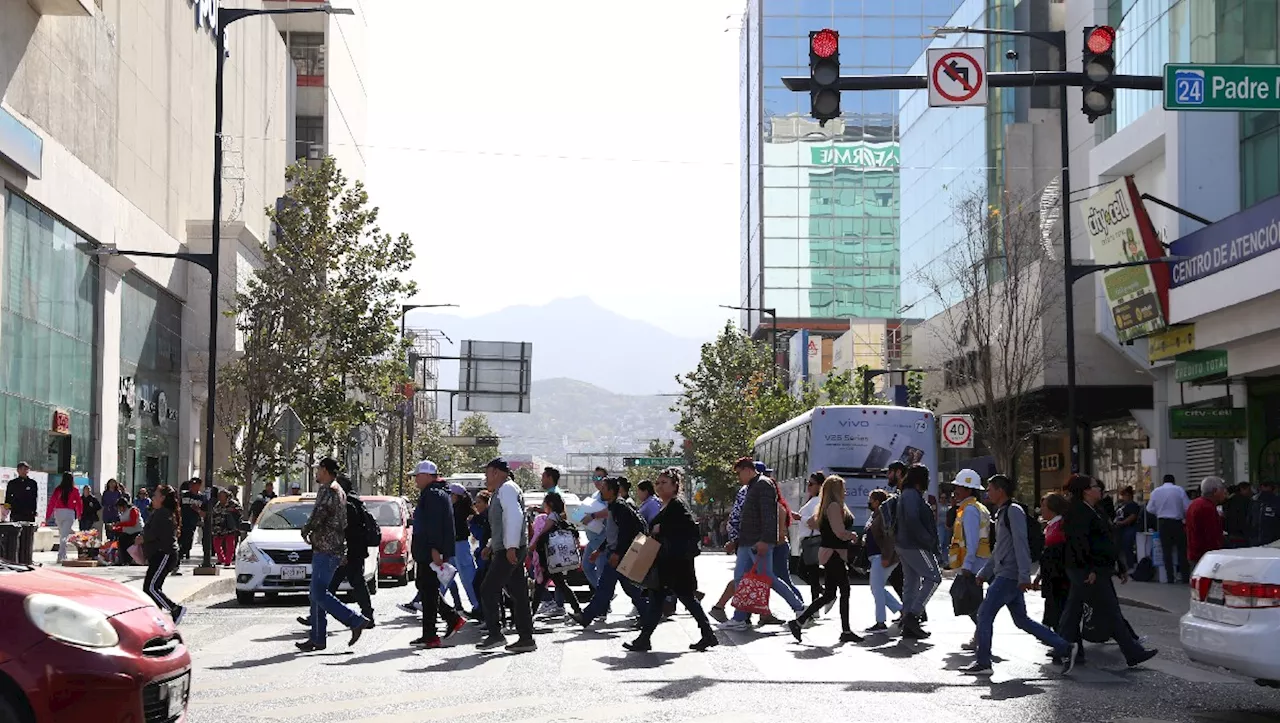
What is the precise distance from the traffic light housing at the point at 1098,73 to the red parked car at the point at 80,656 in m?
10.9

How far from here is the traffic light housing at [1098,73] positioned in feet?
52.9

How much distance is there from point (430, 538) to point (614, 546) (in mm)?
2682

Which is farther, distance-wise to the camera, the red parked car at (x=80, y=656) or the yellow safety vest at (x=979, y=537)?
the yellow safety vest at (x=979, y=537)

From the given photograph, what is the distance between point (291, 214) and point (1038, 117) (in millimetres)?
33177

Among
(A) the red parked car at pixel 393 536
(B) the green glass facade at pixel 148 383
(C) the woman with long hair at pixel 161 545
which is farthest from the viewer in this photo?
(B) the green glass facade at pixel 148 383

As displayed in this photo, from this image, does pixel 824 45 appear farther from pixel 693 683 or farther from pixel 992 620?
pixel 693 683

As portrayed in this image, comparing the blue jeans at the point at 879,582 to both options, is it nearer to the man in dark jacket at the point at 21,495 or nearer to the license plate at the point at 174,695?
the license plate at the point at 174,695

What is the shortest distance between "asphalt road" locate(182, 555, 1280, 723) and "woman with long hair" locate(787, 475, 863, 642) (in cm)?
26

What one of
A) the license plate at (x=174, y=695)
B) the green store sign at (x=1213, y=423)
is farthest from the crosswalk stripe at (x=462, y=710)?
the green store sign at (x=1213, y=423)

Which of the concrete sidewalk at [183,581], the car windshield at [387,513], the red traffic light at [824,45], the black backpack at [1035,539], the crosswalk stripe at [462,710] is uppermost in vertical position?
the red traffic light at [824,45]

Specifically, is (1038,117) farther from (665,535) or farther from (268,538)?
(665,535)

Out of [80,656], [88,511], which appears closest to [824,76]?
[80,656]

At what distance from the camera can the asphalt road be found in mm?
11297

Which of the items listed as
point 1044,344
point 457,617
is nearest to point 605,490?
point 457,617
